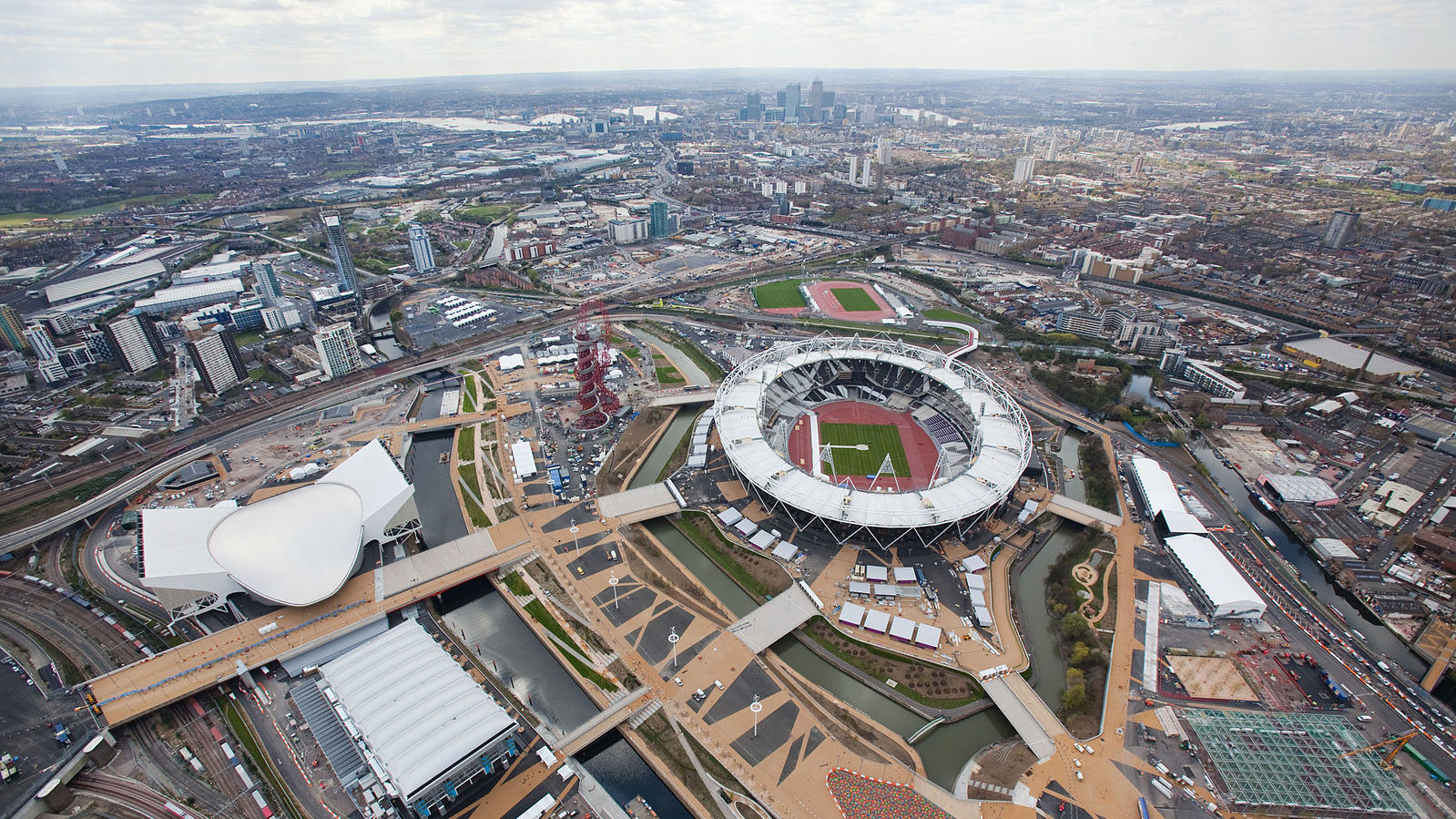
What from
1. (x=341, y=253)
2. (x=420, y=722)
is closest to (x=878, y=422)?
(x=420, y=722)

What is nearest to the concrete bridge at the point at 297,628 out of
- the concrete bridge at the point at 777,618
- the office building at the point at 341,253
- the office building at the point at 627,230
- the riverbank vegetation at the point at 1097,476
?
the concrete bridge at the point at 777,618

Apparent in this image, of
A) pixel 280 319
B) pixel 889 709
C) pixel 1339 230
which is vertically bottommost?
pixel 889 709

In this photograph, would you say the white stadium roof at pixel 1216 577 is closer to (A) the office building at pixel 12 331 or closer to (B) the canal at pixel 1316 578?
(B) the canal at pixel 1316 578

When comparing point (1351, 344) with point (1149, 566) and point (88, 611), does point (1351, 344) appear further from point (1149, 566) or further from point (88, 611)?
point (88, 611)

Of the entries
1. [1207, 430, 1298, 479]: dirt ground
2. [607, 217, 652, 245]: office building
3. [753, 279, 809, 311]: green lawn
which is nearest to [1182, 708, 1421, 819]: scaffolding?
[1207, 430, 1298, 479]: dirt ground

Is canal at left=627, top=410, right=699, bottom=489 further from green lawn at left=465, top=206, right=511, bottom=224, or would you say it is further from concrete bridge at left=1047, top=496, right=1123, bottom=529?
green lawn at left=465, top=206, right=511, bottom=224

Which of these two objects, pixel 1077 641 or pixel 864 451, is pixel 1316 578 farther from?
pixel 864 451

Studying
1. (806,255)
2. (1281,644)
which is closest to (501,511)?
(1281,644)
